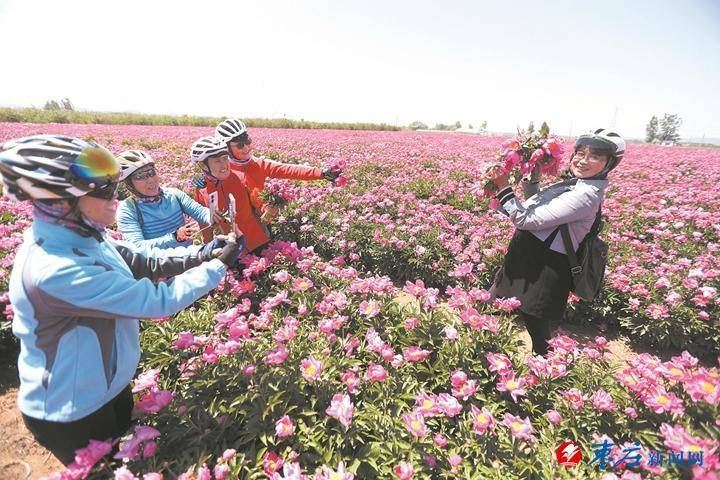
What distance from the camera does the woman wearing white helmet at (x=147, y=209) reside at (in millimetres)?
2861

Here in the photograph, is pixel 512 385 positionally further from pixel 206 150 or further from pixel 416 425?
pixel 206 150

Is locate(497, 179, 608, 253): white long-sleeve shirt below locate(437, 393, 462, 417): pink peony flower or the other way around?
the other way around

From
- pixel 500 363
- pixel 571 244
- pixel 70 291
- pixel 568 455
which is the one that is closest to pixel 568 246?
pixel 571 244

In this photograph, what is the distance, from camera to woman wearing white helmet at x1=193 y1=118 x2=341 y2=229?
3.35m

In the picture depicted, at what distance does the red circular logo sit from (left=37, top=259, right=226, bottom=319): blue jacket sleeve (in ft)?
6.88

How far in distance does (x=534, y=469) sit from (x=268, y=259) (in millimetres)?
2795

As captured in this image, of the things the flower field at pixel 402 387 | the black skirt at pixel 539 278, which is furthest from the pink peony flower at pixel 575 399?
the black skirt at pixel 539 278

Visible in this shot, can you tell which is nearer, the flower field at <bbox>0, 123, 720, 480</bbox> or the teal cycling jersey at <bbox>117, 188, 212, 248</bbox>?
the flower field at <bbox>0, 123, 720, 480</bbox>

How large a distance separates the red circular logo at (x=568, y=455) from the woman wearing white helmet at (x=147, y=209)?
9.54ft

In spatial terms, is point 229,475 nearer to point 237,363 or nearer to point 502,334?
point 237,363

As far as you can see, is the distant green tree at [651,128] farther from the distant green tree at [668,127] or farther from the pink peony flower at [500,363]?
the pink peony flower at [500,363]

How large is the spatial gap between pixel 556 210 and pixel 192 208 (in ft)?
10.7

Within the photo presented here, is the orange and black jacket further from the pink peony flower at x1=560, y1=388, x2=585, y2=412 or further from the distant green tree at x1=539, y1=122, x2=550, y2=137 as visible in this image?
the pink peony flower at x1=560, y1=388, x2=585, y2=412

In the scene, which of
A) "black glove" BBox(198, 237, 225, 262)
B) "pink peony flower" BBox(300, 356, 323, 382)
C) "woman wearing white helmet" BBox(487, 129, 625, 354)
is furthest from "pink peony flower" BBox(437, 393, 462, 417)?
"black glove" BBox(198, 237, 225, 262)
